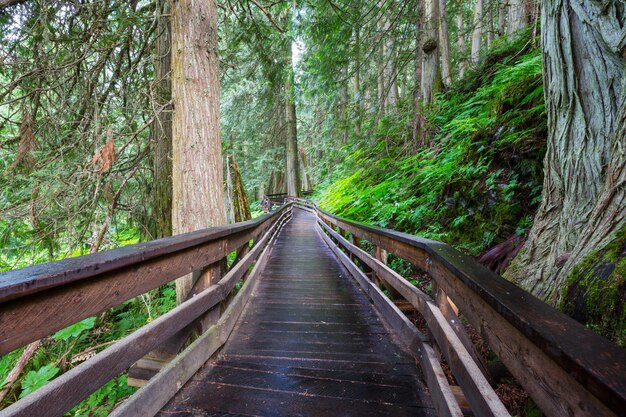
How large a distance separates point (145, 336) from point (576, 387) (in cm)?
174

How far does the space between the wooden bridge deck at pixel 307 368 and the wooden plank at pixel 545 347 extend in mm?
923

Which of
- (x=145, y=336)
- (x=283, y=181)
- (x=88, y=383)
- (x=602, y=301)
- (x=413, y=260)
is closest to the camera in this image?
(x=88, y=383)

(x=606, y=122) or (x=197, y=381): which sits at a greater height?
(x=606, y=122)

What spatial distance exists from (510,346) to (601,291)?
123cm

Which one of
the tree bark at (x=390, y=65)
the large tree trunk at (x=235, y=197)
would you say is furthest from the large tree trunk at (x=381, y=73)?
the large tree trunk at (x=235, y=197)

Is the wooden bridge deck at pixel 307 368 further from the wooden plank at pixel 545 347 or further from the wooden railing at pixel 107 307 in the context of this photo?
the wooden plank at pixel 545 347

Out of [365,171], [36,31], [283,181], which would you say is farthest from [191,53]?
[283,181]

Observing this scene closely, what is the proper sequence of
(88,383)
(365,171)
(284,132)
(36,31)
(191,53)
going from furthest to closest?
(284,132), (365,171), (36,31), (191,53), (88,383)

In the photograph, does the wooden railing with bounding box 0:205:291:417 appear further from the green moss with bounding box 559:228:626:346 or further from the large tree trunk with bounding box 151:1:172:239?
the large tree trunk with bounding box 151:1:172:239

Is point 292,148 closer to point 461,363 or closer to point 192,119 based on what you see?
point 192,119

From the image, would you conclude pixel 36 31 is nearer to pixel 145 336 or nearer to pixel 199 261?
pixel 199 261

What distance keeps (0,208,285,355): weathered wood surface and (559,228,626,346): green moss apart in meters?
2.57

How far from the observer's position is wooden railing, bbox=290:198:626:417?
27.7 inches

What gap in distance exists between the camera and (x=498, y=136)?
482cm
